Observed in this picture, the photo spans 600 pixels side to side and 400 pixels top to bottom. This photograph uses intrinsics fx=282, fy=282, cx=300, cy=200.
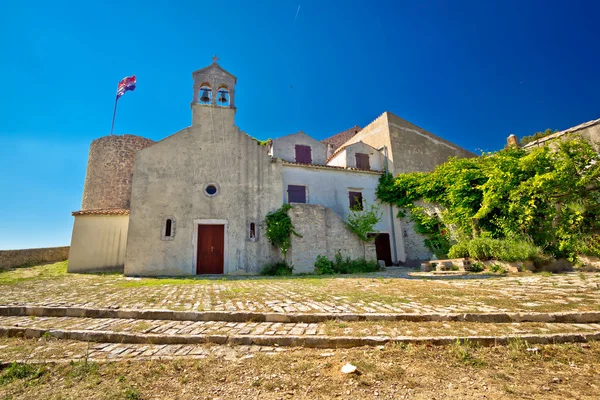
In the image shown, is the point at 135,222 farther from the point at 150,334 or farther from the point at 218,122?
the point at 150,334

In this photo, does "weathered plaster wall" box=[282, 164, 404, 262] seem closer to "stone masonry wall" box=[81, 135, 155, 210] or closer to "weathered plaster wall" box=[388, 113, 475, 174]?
"weathered plaster wall" box=[388, 113, 475, 174]

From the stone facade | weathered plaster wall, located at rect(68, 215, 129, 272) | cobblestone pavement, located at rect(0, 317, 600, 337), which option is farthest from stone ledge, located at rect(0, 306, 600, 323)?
the stone facade

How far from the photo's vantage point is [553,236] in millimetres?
10977

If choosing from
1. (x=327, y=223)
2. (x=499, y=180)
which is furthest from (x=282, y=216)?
(x=499, y=180)

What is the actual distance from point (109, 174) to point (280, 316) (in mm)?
28956

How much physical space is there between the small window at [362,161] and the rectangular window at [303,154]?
3.73m

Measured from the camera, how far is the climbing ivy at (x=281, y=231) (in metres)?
14.7

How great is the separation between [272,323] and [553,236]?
484 inches

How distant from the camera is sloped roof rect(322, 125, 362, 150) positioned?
32750mm

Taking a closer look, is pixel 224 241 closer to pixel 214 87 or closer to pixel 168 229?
pixel 168 229

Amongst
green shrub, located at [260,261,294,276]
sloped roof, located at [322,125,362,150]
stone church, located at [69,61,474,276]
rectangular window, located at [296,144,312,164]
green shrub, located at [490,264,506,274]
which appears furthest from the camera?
sloped roof, located at [322,125,362,150]

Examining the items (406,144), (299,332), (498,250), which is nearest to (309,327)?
(299,332)

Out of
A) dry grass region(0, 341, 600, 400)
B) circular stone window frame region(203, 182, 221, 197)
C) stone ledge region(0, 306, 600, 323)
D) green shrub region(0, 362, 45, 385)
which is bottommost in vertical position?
dry grass region(0, 341, 600, 400)

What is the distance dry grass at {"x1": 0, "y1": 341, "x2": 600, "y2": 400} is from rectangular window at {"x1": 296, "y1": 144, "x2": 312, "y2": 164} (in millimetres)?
18573
